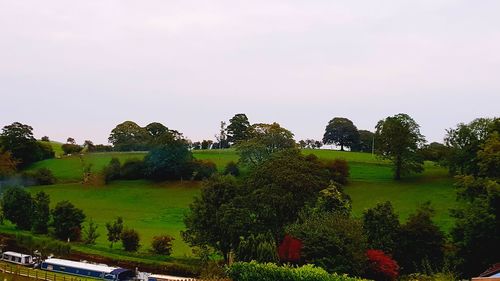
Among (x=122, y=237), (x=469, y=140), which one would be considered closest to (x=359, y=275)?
(x=122, y=237)

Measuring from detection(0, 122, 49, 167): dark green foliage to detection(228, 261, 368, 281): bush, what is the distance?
230ft

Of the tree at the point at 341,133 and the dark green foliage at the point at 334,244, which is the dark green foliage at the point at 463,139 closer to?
the dark green foliage at the point at 334,244

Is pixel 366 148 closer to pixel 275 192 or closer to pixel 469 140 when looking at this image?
pixel 469 140

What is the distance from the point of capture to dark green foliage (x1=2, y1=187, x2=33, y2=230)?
173 feet

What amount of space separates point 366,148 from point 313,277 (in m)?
107

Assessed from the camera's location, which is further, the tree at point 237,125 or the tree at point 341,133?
the tree at point 341,133

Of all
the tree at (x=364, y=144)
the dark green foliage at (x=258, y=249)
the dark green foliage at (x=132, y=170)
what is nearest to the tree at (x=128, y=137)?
the dark green foliage at (x=132, y=170)

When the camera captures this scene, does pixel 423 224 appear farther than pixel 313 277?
Yes

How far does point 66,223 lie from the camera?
49.0 meters

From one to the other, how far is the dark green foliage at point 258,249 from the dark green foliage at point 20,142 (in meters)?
65.8

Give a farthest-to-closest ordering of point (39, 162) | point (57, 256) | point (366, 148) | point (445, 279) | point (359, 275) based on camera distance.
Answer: point (366, 148)
point (39, 162)
point (57, 256)
point (359, 275)
point (445, 279)

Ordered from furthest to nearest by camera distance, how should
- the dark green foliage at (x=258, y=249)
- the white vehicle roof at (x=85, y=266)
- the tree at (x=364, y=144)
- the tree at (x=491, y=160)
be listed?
the tree at (x=364, y=144) → the tree at (x=491, y=160) → the white vehicle roof at (x=85, y=266) → the dark green foliage at (x=258, y=249)

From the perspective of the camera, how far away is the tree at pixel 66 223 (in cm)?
4909

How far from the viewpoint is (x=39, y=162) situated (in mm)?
98875
